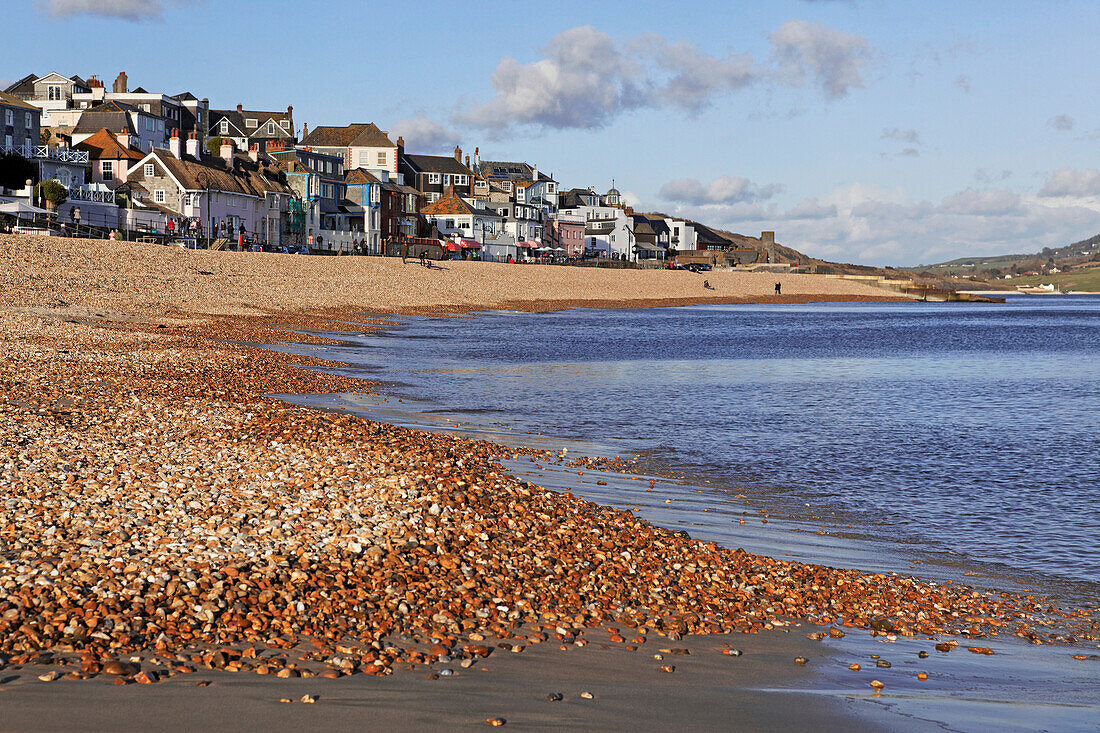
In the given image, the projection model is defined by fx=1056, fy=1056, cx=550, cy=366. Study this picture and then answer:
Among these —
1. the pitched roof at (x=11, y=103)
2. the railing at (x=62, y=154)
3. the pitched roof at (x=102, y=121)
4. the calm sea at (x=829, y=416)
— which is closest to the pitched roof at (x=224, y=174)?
the railing at (x=62, y=154)

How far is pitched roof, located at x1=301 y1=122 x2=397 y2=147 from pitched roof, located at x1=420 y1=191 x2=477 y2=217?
10.4 m

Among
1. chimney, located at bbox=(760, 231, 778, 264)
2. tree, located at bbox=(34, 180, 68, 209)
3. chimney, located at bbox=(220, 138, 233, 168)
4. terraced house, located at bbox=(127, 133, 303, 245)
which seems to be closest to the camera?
tree, located at bbox=(34, 180, 68, 209)

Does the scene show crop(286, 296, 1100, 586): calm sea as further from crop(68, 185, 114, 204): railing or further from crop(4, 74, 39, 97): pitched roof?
crop(4, 74, 39, 97): pitched roof

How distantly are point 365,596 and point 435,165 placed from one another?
143397 millimetres

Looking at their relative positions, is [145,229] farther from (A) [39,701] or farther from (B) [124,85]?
(A) [39,701]

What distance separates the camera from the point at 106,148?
309ft

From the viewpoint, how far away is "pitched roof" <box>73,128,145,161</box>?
9375 cm

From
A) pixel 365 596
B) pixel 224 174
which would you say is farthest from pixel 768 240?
pixel 365 596

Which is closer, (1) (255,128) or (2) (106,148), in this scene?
(2) (106,148)

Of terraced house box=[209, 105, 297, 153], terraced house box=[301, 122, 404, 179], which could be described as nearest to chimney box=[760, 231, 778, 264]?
terraced house box=[301, 122, 404, 179]

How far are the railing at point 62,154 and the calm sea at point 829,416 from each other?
55.0 meters

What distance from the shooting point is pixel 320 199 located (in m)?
114

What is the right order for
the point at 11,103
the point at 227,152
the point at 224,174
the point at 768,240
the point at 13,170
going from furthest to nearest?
the point at 768,240
the point at 227,152
the point at 224,174
the point at 11,103
the point at 13,170

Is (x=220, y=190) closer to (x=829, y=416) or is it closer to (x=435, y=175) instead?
(x=435, y=175)
